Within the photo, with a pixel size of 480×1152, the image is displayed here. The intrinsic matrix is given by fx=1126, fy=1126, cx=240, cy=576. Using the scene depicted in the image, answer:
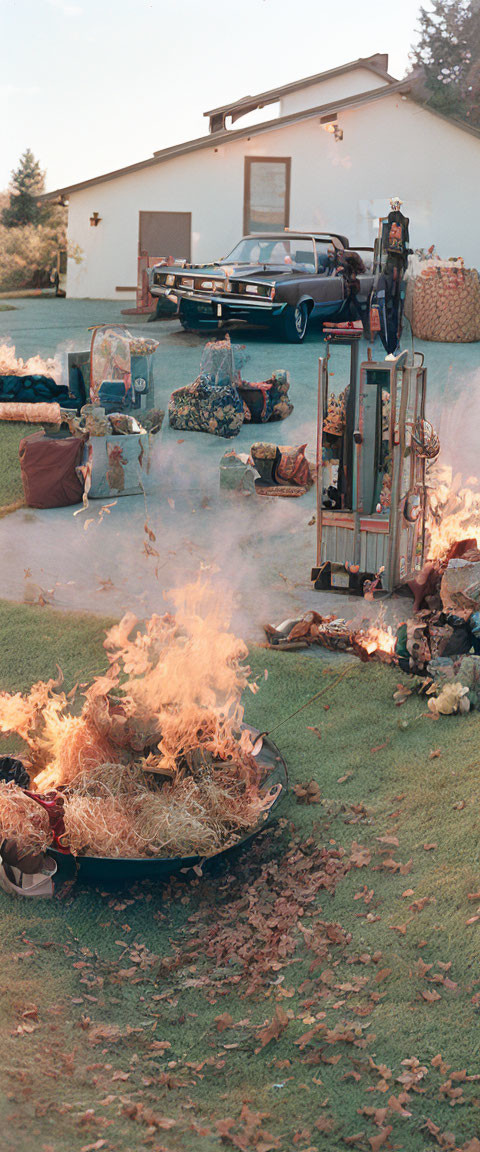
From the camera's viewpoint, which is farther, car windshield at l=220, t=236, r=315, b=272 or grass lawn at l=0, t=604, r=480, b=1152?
car windshield at l=220, t=236, r=315, b=272

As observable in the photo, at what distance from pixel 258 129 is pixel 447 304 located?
6.52 meters

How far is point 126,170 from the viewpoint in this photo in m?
22.9

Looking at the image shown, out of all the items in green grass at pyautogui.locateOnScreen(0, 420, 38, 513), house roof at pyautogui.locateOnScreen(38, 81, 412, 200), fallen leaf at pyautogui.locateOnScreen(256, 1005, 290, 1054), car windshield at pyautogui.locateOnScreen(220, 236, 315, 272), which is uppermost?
house roof at pyautogui.locateOnScreen(38, 81, 412, 200)

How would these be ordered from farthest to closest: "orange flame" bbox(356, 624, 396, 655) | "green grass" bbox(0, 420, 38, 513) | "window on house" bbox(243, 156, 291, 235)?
"window on house" bbox(243, 156, 291, 235) → "green grass" bbox(0, 420, 38, 513) → "orange flame" bbox(356, 624, 396, 655)

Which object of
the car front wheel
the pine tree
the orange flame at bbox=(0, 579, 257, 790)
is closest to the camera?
the orange flame at bbox=(0, 579, 257, 790)

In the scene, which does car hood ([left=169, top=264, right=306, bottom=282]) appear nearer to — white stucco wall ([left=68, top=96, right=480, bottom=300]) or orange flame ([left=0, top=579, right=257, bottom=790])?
white stucco wall ([left=68, top=96, right=480, bottom=300])

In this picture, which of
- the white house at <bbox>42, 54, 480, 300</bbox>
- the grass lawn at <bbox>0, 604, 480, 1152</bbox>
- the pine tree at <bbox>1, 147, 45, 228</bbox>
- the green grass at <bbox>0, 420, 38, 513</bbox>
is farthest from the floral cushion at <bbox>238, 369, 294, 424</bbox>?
the pine tree at <bbox>1, 147, 45, 228</bbox>

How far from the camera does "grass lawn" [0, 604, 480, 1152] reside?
14.6ft

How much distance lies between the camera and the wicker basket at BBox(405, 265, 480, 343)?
18719mm

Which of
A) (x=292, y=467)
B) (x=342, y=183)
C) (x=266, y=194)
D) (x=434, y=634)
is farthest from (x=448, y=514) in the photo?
(x=266, y=194)

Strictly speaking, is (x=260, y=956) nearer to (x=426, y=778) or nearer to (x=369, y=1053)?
(x=369, y=1053)

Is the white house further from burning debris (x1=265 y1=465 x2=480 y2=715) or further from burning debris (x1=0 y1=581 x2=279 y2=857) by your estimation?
burning debris (x1=0 y1=581 x2=279 y2=857)

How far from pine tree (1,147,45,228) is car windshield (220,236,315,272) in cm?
1466

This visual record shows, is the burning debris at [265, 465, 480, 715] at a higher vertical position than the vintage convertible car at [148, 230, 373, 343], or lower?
lower
